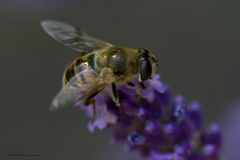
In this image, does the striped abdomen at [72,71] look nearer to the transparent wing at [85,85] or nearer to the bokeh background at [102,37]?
the transparent wing at [85,85]

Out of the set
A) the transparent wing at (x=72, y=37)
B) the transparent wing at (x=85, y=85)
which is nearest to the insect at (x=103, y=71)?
the transparent wing at (x=85, y=85)

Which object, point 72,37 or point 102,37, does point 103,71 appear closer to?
point 72,37

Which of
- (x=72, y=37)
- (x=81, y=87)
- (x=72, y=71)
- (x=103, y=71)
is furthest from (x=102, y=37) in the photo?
(x=81, y=87)

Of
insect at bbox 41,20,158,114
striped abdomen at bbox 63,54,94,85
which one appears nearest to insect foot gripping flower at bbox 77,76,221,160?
insect at bbox 41,20,158,114

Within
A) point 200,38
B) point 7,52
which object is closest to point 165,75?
point 200,38

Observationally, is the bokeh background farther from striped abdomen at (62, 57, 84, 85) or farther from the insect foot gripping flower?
striped abdomen at (62, 57, 84, 85)

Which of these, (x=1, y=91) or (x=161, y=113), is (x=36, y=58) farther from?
(x=161, y=113)

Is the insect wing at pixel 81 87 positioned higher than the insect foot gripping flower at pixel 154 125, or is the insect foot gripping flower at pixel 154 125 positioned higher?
the insect foot gripping flower at pixel 154 125
